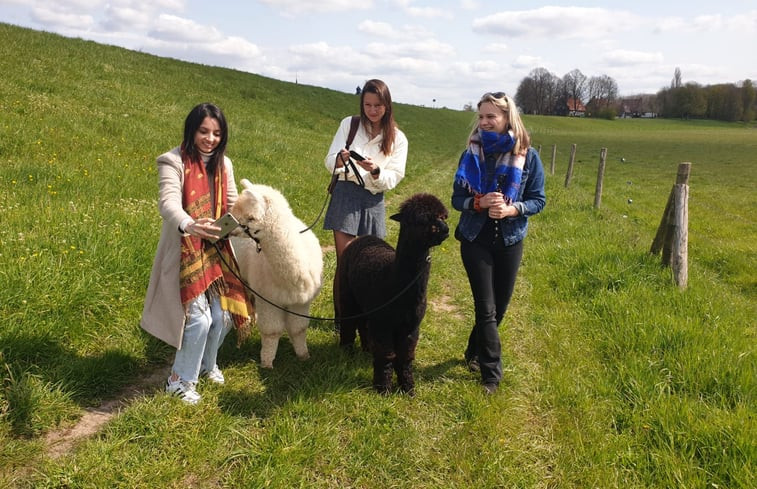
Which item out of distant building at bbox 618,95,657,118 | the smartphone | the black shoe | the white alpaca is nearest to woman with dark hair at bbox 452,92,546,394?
the black shoe

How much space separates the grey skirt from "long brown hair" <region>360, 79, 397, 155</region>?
49 centimetres

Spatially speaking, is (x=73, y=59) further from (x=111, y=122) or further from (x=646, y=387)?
(x=646, y=387)

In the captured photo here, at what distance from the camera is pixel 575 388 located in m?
3.70

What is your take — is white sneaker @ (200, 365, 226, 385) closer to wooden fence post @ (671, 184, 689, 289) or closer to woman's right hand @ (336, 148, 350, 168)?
woman's right hand @ (336, 148, 350, 168)

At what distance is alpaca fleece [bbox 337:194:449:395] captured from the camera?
129 inches

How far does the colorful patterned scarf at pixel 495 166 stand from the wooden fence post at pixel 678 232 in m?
3.17

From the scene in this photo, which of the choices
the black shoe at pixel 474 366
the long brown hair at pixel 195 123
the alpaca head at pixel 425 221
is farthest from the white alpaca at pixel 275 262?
the black shoe at pixel 474 366

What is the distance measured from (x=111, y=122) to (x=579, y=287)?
34.2 feet

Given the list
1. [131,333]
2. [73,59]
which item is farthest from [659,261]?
[73,59]

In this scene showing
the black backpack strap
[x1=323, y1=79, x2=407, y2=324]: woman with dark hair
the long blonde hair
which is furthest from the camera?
the black backpack strap

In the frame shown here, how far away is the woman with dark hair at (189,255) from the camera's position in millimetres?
3166

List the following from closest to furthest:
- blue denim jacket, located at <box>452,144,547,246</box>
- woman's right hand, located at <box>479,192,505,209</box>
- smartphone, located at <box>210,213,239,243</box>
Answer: smartphone, located at <box>210,213,239,243</box>
woman's right hand, located at <box>479,192,505,209</box>
blue denim jacket, located at <box>452,144,547,246</box>

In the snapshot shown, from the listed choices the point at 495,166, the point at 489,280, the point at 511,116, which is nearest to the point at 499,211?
the point at 495,166

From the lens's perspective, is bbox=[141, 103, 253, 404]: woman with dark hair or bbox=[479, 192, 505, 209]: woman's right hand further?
bbox=[479, 192, 505, 209]: woman's right hand
